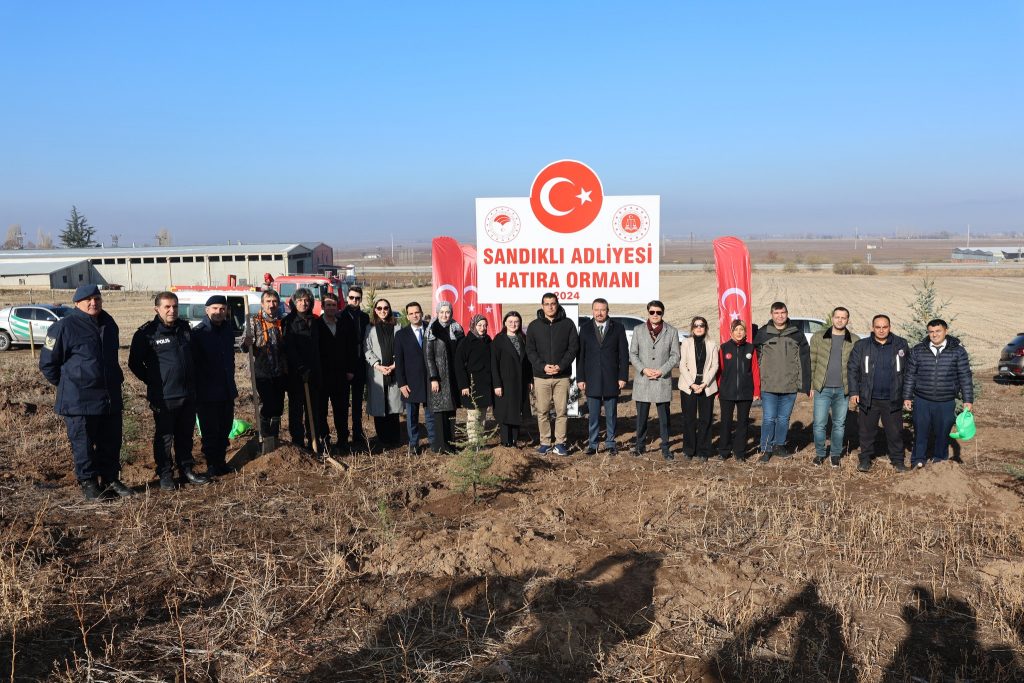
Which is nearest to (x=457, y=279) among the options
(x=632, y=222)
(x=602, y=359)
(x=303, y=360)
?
(x=632, y=222)

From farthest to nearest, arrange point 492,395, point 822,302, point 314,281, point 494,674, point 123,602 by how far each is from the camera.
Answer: point 822,302, point 314,281, point 492,395, point 123,602, point 494,674

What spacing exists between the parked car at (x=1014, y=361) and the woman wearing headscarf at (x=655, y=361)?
1066 cm

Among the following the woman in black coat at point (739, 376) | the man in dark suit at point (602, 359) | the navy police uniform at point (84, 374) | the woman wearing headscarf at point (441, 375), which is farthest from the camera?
the man in dark suit at point (602, 359)

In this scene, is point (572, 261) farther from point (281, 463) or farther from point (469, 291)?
point (281, 463)

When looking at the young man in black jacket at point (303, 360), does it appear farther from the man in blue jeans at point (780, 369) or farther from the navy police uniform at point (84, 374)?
the man in blue jeans at point (780, 369)

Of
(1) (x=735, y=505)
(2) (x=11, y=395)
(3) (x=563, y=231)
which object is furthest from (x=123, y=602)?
(2) (x=11, y=395)

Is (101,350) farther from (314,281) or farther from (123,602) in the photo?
(314,281)

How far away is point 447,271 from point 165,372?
7184 millimetres

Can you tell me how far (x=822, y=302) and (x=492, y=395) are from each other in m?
37.7

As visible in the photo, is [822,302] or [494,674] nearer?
[494,674]

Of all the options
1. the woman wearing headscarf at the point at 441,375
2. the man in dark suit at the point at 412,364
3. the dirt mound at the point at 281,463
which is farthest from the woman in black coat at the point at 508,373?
the dirt mound at the point at 281,463

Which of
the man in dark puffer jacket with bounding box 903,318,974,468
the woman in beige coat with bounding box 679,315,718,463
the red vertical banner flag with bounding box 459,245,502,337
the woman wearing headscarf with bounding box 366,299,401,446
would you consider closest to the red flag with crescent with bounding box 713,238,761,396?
the woman in beige coat with bounding box 679,315,718,463

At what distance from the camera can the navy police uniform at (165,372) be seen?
6840mm

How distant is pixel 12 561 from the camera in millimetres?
4918
